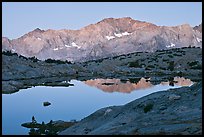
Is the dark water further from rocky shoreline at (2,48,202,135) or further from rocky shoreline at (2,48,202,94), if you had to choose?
rocky shoreline at (2,48,202,94)

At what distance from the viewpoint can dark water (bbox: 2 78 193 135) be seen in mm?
41428

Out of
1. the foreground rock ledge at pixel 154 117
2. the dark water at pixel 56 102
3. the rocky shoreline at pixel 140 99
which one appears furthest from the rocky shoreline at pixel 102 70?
the foreground rock ledge at pixel 154 117

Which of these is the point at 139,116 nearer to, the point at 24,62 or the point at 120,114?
the point at 120,114

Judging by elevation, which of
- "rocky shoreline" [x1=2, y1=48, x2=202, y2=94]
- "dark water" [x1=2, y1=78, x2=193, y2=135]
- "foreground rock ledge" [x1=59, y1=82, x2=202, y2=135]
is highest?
"rocky shoreline" [x1=2, y1=48, x2=202, y2=94]

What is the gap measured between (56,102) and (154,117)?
104ft

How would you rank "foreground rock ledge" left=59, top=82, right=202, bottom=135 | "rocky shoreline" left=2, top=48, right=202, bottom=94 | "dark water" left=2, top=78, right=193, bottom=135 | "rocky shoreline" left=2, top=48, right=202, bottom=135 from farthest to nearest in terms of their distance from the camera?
1. "rocky shoreline" left=2, top=48, right=202, bottom=94
2. "dark water" left=2, top=78, right=193, bottom=135
3. "rocky shoreline" left=2, top=48, right=202, bottom=135
4. "foreground rock ledge" left=59, top=82, right=202, bottom=135

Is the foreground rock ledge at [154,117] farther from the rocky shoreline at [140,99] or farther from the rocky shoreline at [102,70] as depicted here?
the rocky shoreline at [102,70]

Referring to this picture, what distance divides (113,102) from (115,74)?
2069 inches

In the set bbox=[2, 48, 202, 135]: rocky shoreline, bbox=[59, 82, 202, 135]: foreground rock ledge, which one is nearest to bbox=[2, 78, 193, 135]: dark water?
bbox=[2, 48, 202, 135]: rocky shoreline

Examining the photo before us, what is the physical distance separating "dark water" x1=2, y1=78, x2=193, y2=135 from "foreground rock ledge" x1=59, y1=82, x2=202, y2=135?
889 cm

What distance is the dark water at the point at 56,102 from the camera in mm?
41428

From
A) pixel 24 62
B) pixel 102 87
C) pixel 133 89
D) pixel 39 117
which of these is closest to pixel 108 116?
pixel 39 117

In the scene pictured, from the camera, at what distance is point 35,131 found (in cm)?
3397

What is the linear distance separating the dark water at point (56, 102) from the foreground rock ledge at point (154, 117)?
8.89 metres
